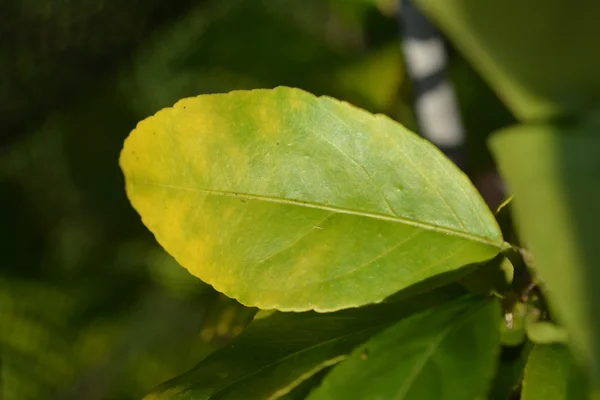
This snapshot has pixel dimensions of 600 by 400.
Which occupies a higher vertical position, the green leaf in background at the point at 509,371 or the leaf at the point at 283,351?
the leaf at the point at 283,351

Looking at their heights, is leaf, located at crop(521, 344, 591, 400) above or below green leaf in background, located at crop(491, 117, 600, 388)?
below

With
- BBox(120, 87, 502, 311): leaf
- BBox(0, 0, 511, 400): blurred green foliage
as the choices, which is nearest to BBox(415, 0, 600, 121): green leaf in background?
BBox(120, 87, 502, 311): leaf

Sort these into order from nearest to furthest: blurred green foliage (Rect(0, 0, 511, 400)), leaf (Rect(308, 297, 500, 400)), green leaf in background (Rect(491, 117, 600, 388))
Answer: green leaf in background (Rect(491, 117, 600, 388)) < leaf (Rect(308, 297, 500, 400)) < blurred green foliage (Rect(0, 0, 511, 400))

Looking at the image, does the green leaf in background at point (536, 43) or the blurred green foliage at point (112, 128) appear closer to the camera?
the green leaf in background at point (536, 43)

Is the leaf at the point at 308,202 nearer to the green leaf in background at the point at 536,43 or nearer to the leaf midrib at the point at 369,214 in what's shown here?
the leaf midrib at the point at 369,214

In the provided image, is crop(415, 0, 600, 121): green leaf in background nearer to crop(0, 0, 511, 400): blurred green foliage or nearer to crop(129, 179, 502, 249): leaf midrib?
crop(129, 179, 502, 249): leaf midrib

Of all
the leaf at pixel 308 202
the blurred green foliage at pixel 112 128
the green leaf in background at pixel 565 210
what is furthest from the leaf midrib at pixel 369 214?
the blurred green foliage at pixel 112 128

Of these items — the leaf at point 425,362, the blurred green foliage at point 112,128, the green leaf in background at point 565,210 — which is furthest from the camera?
the blurred green foliage at point 112,128

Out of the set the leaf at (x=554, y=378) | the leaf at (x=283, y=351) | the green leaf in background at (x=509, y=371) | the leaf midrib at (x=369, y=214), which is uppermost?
the leaf midrib at (x=369, y=214)

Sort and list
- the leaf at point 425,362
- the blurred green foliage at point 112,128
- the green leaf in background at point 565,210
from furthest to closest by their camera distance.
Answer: the blurred green foliage at point 112,128 < the leaf at point 425,362 < the green leaf in background at point 565,210
